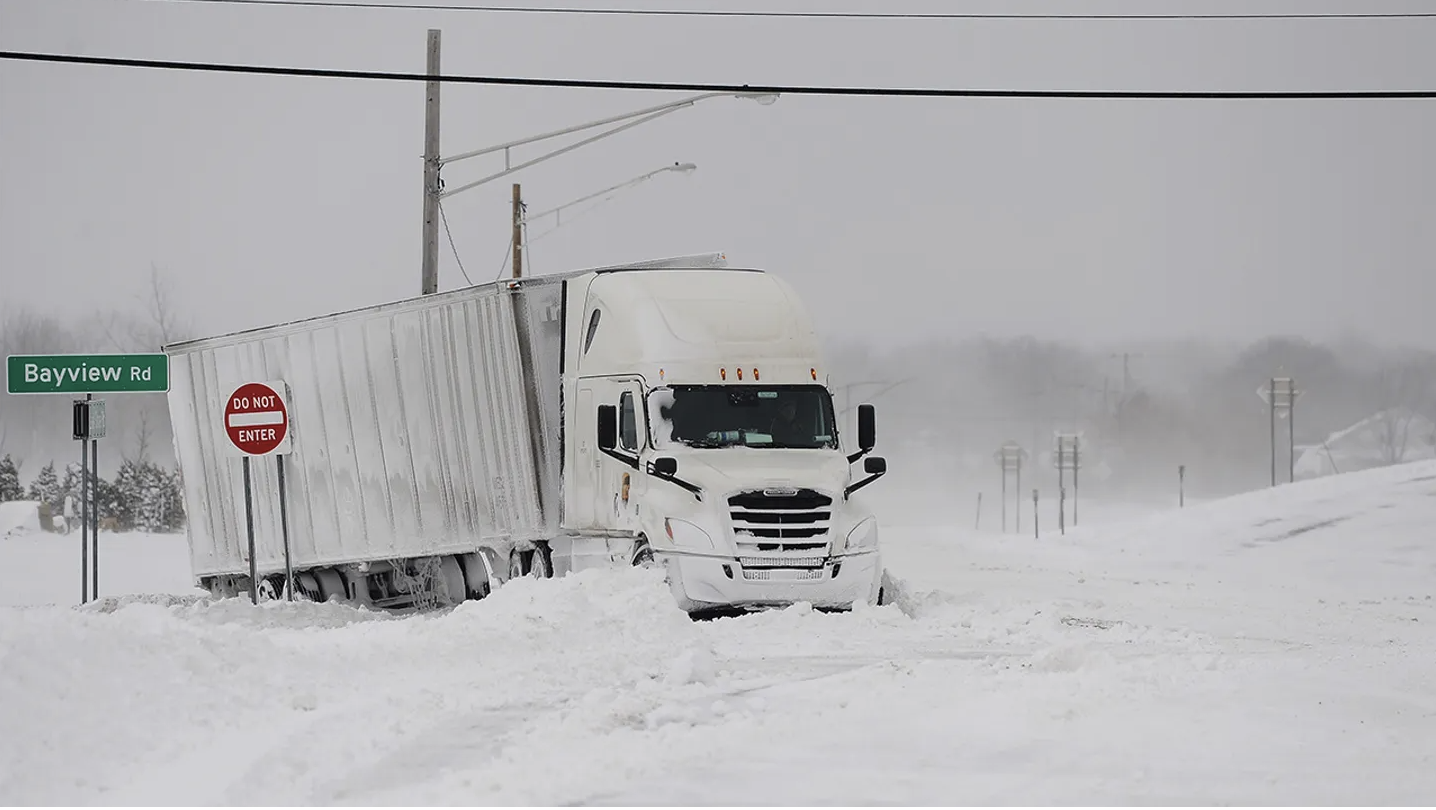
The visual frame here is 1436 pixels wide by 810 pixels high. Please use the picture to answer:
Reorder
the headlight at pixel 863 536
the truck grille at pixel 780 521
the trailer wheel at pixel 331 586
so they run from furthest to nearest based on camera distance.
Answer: the trailer wheel at pixel 331 586 → the headlight at pixel 863 536 → the truck grille at pixel 780 521

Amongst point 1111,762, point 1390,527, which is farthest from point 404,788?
point 1390,527

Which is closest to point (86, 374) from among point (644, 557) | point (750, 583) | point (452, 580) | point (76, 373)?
point (76, 373)

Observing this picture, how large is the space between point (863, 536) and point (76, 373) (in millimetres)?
10425

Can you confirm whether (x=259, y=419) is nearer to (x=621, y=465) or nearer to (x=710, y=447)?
(x=621, y=465)

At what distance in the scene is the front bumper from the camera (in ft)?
58.7

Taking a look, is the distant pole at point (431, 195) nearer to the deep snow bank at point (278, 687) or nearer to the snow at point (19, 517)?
the deep snow bank at point (278, 687)

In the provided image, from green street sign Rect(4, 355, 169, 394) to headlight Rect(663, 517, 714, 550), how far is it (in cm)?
776

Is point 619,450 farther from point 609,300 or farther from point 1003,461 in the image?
point 1003,461

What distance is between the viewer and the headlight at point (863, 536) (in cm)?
1838

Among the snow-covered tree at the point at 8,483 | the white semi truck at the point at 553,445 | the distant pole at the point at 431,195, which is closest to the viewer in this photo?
the white semi truck at the point at 553,445

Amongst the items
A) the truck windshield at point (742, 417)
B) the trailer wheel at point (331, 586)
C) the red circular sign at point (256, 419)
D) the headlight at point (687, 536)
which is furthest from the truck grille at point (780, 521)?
the trailer wheel at point (331, 586)

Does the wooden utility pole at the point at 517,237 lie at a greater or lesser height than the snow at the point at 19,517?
greater

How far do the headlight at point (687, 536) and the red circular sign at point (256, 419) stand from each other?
500 cm

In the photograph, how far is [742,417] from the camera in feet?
63.5
